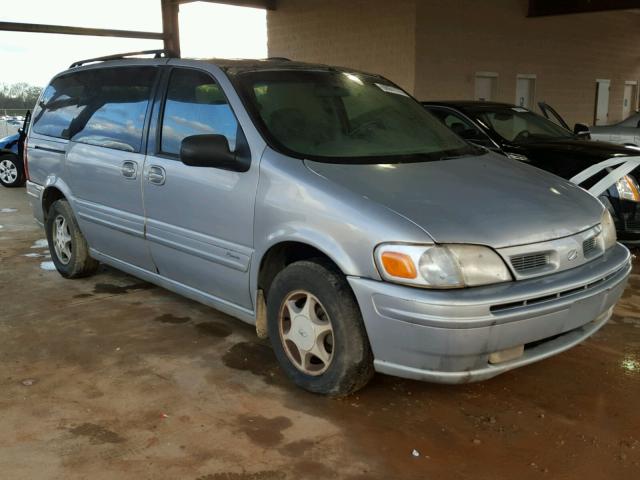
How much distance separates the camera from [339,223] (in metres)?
2.90

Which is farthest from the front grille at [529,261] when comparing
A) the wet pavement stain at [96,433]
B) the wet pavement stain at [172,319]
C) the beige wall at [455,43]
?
the beige wall at [455,43]

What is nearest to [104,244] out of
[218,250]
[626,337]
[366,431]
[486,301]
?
[218,250]

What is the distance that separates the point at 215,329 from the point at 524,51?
14.7 m

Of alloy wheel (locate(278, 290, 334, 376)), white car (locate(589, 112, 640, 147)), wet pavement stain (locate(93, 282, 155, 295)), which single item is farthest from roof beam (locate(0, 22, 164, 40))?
alloy wheel (locate(278, 290, 334, 376))

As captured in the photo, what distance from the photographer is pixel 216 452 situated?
277 centimetres

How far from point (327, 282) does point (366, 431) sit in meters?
0.72

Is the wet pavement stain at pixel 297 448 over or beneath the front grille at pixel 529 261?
beneath

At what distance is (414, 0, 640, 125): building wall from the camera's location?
547 inches


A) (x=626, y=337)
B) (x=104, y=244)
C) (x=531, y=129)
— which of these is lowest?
(x=626, y=337)

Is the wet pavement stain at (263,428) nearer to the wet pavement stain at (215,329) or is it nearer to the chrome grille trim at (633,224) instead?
the wet pavement stain at (215,329)

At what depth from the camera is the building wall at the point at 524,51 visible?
1388cm

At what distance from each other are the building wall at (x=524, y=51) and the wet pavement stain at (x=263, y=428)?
37.7 ft

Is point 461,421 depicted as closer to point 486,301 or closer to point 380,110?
point 486,301

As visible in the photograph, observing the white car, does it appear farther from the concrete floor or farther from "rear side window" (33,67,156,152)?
A: "rear side window" (33,67,156,152)
